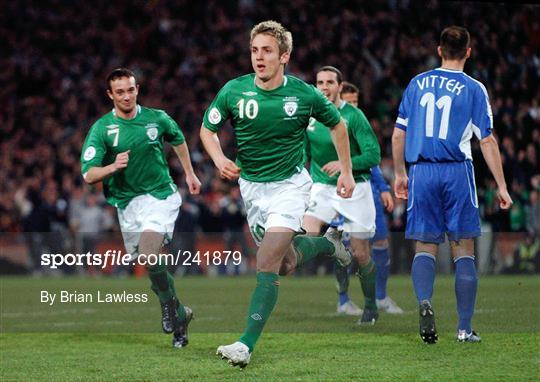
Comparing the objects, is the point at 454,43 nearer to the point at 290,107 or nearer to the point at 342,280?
the point at 290,107

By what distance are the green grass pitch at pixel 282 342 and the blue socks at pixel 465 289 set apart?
0.57 ft

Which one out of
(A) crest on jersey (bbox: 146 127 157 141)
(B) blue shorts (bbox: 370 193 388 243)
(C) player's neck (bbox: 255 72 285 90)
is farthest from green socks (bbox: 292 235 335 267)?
(B) blue shorts (bbox: 370 193 388 243)

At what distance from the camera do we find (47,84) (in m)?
21.2

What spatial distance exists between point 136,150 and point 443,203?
2.23 m

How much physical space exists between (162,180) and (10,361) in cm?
183

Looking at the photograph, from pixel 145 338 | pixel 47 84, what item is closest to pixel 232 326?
pixel 145 338

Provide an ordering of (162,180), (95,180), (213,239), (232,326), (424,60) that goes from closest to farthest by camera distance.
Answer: (95,180) < (162,180) < (232,326) < (213,239) < (424,60)

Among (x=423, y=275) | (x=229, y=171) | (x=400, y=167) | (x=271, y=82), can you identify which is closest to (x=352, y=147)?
(x=400, y=167)

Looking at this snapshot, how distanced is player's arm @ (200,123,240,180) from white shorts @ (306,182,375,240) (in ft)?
7.96

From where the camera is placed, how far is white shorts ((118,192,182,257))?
7176 millimetres

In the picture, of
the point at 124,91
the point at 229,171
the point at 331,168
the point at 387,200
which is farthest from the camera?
the point at 387,200

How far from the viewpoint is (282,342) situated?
6.76 meters

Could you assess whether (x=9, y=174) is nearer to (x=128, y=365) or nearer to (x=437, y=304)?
(x=437, y=304)

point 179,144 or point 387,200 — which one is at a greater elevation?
point 179,144
